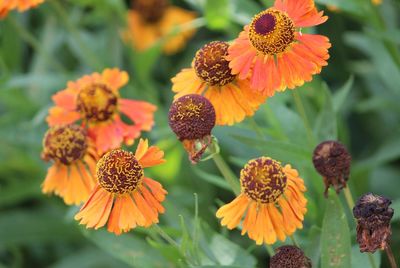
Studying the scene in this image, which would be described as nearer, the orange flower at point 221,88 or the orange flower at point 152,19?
the orange flower at point 221,88

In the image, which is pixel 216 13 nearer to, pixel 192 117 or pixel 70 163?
pixel 70 163

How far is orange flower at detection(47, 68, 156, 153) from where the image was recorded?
1.50 m

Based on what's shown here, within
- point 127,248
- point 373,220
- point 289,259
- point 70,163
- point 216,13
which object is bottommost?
point 127,248

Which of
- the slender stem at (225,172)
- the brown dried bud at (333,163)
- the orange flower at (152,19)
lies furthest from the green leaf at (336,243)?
the orange flower at (152,19)

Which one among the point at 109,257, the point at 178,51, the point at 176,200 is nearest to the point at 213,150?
the point at 176,200

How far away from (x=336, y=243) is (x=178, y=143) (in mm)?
742

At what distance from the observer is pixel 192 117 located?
114 cm

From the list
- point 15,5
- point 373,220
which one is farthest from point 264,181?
point 15,5

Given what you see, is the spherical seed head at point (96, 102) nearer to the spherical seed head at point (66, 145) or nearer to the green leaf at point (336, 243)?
the spherical seed head at point (66, 145)

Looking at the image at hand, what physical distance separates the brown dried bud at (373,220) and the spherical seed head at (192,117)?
26 centimetres

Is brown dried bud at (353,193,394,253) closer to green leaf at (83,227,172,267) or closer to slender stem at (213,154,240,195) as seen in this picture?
slender stem at (213,154,240,195)

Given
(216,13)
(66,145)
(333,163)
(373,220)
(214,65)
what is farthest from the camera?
(216,13)

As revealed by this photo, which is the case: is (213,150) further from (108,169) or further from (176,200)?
(176,200)

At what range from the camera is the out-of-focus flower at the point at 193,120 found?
3.75 feet
